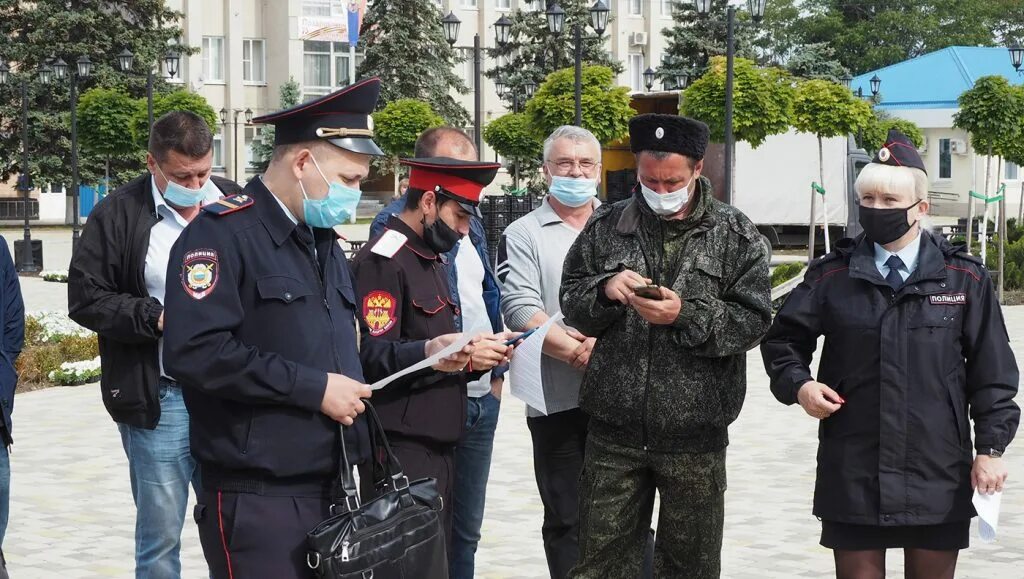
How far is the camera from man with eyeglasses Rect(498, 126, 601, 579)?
564cm

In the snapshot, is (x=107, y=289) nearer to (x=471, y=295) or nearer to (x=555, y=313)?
(x=471, y=295)

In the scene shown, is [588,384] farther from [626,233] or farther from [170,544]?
[170,544]

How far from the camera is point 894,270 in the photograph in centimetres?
483

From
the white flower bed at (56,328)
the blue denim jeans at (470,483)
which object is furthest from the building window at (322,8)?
the blue denim jeans at (470,483)

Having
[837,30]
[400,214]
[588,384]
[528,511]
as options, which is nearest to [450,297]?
[400,214]

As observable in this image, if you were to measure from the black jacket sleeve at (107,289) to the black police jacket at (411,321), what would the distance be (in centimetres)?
79

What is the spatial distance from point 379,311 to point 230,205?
1183 millimetres

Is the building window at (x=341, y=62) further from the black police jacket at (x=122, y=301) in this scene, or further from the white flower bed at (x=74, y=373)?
the black police jacket at (x=122, y=301)

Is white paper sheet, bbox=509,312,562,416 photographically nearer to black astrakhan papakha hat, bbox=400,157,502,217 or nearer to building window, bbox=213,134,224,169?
black astrakhan papakha hat, bbox=400,157,502,217

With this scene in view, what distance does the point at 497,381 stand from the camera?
19.1ft

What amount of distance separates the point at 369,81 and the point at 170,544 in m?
2.12

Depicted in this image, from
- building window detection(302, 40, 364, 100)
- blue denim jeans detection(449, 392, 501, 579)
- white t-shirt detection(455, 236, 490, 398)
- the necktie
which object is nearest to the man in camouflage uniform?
the necktie

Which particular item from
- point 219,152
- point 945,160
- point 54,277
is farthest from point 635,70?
point 54,277

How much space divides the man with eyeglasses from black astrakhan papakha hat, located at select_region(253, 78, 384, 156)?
5.64ft
